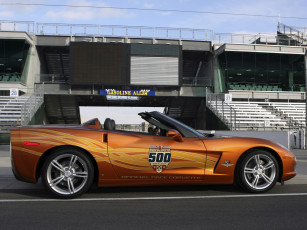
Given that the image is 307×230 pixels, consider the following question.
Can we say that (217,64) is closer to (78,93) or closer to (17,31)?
(78,93)

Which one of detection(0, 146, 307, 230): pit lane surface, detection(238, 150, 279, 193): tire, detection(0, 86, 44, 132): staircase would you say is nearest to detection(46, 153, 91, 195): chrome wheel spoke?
detection(0, 146, 307, 230): pit lane surface

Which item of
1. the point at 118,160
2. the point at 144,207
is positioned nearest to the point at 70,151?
the point at 118,160

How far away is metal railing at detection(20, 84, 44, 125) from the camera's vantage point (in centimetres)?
2286

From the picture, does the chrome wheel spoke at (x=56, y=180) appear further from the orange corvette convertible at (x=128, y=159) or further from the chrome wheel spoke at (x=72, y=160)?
the chrome wheel spoke at (x=72, y=160)

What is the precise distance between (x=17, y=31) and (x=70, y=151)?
28.0 meters

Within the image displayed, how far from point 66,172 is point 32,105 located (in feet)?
73.5

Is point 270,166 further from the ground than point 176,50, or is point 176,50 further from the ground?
point 176,50

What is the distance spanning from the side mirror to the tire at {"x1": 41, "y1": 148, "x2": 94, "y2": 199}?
1.17 m

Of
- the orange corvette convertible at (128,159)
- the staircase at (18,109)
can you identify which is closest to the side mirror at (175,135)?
the orange corvette convertible at (128,159)

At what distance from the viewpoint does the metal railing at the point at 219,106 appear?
79.5 ft

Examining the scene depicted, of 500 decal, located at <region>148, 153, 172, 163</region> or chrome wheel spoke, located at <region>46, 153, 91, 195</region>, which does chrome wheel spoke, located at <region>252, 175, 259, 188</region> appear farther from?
chrome wheel spoke, located at <region>46, 153, 91, 195</region>

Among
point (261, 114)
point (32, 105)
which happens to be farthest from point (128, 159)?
point (261, 114)

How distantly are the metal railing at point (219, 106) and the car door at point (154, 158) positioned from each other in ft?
63.4

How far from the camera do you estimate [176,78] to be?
30484mm
